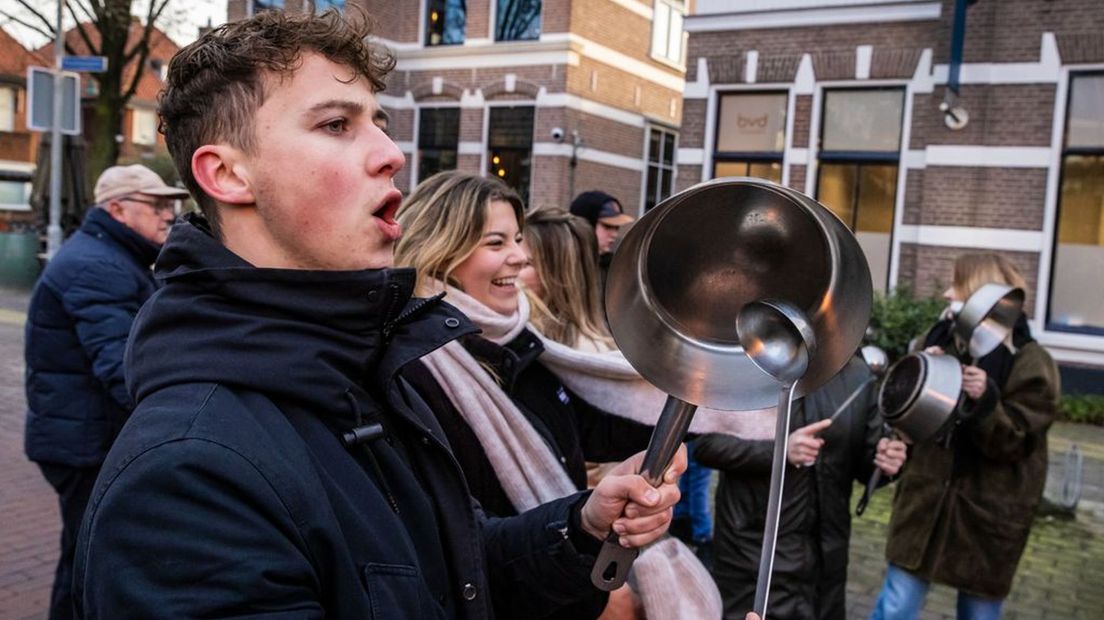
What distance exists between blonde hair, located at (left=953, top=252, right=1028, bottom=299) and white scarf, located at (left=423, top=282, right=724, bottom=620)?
2316 millimetres

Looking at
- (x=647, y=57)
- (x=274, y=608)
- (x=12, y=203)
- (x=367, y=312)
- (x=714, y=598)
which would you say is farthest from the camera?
(x=12, y=203)

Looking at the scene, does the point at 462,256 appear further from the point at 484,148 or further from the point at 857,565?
the point at 484,148

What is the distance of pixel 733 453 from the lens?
312 cm

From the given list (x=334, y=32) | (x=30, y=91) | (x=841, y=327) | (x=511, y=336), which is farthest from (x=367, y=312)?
(x=30, y=91)

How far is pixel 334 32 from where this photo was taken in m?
1.25

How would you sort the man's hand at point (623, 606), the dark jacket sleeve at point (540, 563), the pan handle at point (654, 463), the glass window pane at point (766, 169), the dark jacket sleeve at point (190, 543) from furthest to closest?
the glass window pane at point (766, 169)
the man's hand at point (623, 606)
the dark jacket sleeve at point (540, 563)
the pan handle at point (654, 463)
the dark jacket sleeve at point (190, 543)

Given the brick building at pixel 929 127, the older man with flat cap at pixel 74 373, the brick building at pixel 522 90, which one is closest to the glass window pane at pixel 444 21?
the brick building at pixel 522 90

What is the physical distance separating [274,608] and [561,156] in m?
15.6

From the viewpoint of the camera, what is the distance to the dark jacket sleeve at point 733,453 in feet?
10.2

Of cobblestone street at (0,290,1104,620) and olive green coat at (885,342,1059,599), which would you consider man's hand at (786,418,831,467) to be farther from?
cobblestone street at (0,290,1104,620)

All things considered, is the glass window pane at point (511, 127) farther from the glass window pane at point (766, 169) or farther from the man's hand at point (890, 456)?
the man's hand at point (890, 456)

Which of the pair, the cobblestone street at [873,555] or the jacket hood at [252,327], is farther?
the cobblestone street at [873,555]

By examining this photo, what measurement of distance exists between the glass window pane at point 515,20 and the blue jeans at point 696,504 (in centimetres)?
1309

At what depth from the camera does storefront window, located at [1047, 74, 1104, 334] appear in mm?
9820
